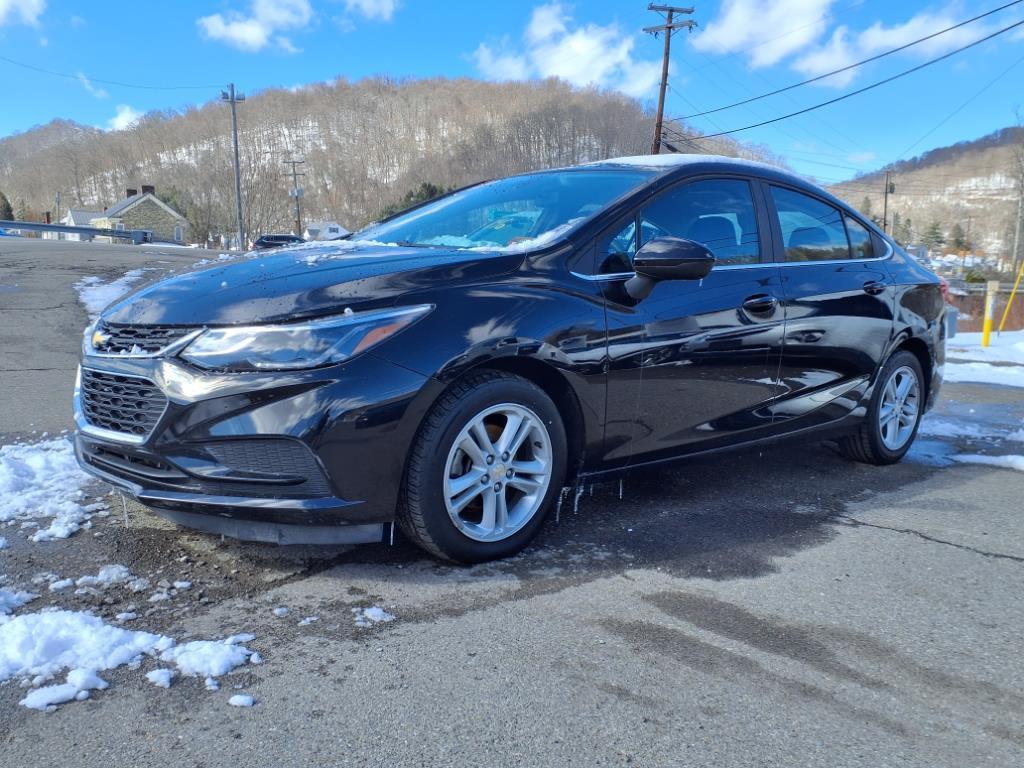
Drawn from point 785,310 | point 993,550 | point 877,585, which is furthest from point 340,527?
point 993,550

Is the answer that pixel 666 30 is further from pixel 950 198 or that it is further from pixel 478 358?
pixel 950 198

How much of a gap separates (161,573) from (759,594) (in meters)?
2.12

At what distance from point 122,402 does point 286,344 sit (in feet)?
2.28

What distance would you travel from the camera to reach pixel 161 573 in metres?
2.80

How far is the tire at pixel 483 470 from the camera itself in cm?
277

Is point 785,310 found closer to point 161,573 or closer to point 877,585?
point 877,585

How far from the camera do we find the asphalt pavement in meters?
1.92

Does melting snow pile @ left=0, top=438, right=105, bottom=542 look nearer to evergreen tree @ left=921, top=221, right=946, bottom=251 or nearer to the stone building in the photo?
the stone building

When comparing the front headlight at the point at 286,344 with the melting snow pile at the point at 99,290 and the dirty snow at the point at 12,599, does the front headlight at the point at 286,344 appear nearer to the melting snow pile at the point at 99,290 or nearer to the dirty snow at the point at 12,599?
the dirty snow at the point at 12,599

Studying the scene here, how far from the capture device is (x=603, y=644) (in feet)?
7.95

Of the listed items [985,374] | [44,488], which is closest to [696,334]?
[44,488]

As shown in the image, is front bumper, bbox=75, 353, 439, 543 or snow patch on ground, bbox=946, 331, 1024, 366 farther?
snow patch on ground, bbox=946, 331, 1024, 366

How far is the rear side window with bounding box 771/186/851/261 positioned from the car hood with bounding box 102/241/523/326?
1.75m

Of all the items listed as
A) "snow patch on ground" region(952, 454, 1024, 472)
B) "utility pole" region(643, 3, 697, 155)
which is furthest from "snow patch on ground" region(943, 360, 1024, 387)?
"utility pole" region(643, 3, 697, 155)
